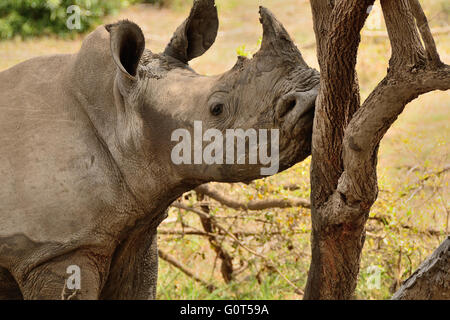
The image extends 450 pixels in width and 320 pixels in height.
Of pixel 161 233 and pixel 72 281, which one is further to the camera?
pixel 161 233

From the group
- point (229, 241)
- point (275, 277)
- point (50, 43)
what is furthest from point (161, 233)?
point (50, 43)

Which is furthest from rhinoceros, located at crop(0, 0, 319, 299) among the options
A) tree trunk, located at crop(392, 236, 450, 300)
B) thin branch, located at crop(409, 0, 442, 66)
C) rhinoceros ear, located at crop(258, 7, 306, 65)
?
tree trunk, located at crop(392, 236, 450, 300)

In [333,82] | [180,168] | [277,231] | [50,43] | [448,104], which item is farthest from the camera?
[50,43]

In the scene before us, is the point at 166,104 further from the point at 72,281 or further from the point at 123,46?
the point at 72,281

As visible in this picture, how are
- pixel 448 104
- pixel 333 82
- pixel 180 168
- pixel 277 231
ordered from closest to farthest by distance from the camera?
pixel 333 82 < pixel 180 168 < pixel 277 231 < pixel 448 104

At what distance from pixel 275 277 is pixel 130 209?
2.69 m

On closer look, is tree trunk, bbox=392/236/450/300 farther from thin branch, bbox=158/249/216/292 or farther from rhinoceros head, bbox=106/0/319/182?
thin branch, bbox=158/249/216/292

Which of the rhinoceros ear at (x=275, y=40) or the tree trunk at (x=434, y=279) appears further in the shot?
the rhinoceros ear at (x=275, y=40)

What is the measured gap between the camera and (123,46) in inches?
117
